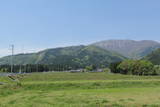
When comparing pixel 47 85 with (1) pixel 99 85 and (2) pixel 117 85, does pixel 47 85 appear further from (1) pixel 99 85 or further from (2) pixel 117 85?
(2) pixel 117 85

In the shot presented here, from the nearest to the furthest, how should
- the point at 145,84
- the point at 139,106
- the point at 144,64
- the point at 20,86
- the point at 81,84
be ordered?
1. the point at 139,106
2. the point at 20,86
3. the point at 81,84
4. the point at 145,84
5. the point at 144,64

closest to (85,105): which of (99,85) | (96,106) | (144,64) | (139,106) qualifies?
(96,106)

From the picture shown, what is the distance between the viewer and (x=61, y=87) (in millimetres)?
51781

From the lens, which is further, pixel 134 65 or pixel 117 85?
pixel 134 65

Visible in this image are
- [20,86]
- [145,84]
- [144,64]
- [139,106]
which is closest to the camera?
[139,106]

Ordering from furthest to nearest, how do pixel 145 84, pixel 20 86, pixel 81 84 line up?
pixel 145 84, pixel 81 84, pixel 20 86

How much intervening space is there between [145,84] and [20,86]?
33593mm

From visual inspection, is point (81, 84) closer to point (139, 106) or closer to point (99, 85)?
point (99, 85)

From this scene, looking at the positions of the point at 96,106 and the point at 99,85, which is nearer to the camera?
the point at 96,106

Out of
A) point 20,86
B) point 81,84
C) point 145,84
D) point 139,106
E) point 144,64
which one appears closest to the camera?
point 139,106

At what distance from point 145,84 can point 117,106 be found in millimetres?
40123

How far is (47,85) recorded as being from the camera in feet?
174

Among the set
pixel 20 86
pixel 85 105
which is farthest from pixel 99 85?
pixel 85 105

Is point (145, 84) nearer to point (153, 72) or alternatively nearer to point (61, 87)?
point (61, 87)
